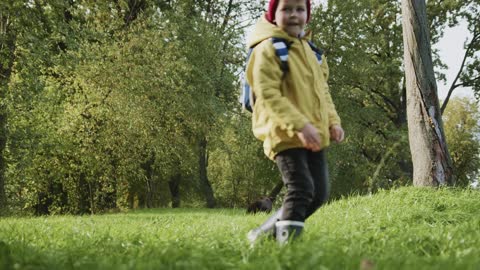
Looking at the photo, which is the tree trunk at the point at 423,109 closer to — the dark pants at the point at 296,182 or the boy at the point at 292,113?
the boy at the point at 292,113

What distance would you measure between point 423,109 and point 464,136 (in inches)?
1090

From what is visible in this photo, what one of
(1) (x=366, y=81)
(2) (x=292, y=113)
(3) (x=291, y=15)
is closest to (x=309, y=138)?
(2) (x=292, y=113)

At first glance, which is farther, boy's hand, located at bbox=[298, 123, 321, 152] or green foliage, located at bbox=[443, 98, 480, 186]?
green foliage, located at bbox=[443, 98, 480, 186]

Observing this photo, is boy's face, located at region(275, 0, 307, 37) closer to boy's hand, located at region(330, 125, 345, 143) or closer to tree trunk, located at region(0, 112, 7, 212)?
boy's hand, located at region(330, 125, 345, 143)

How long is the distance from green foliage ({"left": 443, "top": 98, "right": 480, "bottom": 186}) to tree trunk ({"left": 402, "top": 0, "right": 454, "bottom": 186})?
22051 mm

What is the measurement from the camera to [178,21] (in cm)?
2147

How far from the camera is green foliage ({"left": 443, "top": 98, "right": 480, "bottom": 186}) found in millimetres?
30531

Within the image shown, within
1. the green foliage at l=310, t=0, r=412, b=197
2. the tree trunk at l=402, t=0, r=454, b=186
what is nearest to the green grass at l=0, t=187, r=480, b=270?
the tree trunk at l=402, t=0, r=454, b=186

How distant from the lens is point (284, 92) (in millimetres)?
3391

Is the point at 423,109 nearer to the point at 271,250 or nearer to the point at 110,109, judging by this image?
the point at 271,250

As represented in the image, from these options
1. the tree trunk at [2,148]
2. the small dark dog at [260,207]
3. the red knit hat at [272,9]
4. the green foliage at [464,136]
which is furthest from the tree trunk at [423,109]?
the green foliage at [464,136]

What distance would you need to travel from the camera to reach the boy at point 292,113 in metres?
3.17

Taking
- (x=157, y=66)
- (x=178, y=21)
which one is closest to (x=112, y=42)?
(x=157, y=66)

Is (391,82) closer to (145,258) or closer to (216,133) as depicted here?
(216,133)
